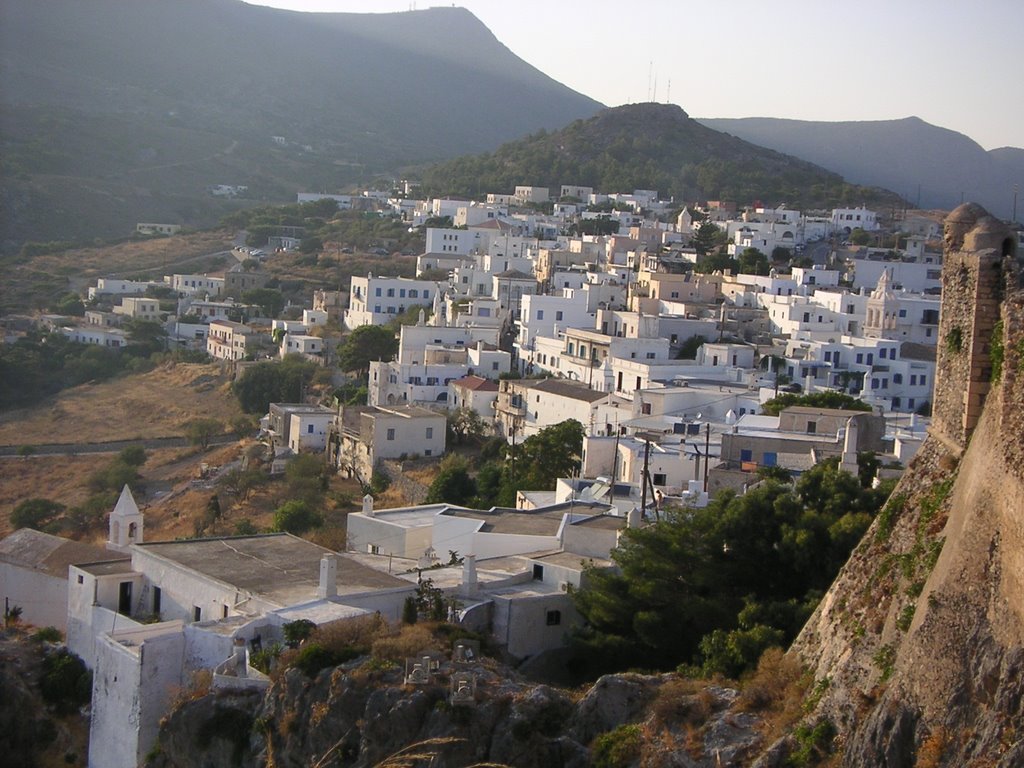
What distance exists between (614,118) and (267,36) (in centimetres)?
6803

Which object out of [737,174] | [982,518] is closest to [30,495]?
[982,518]

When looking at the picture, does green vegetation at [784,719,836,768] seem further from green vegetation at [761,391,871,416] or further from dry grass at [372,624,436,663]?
green vegetation at [761,391,871,416]

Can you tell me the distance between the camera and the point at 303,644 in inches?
522

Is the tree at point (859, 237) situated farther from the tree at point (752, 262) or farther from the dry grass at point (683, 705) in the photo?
the dry grass at point (683, 705)

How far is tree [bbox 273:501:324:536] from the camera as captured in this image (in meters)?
24.0

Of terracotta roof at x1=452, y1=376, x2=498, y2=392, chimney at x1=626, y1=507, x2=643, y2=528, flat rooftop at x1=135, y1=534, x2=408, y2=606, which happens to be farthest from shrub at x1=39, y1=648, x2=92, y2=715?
terracotta roof at x1=452, y1=376, x2=498, y2=392

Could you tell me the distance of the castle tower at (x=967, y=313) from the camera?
970 cm

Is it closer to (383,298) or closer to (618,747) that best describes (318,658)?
(618,747)

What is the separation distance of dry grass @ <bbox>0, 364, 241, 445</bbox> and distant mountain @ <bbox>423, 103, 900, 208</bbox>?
109ft

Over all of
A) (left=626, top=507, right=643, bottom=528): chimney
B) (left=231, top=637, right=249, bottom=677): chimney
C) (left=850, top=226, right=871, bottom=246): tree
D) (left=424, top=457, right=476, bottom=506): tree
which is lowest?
(left=424, top=457, right=476, bottom=506): tree

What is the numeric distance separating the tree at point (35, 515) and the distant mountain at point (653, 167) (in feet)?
150

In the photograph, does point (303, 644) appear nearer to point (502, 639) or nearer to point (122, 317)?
point (502, 639)

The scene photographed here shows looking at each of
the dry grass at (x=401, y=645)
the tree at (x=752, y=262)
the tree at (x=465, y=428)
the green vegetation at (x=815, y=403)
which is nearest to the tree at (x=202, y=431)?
the tree at (x=465, y=428)

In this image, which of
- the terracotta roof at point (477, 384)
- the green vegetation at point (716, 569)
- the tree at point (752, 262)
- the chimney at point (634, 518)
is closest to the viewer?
the green vegetation at point (716, 569)
